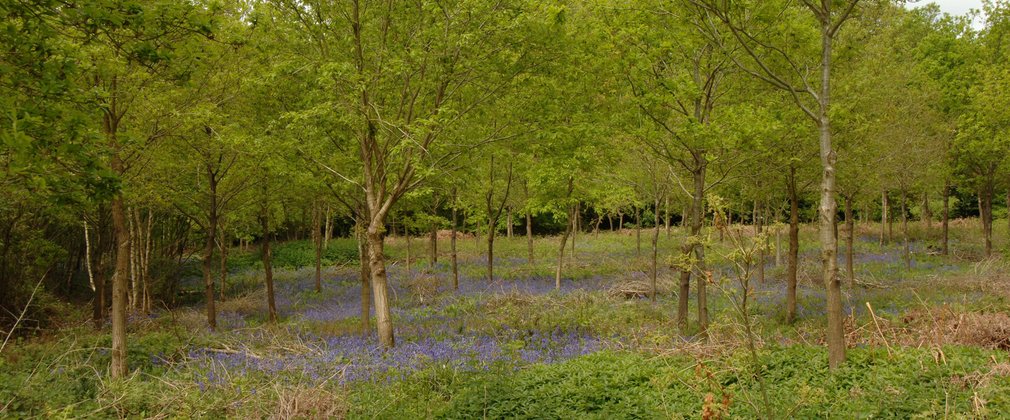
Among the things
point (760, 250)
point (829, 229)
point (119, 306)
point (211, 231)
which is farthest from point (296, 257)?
point (760, 250)

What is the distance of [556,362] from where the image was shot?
9.23m

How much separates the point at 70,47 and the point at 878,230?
41066mm

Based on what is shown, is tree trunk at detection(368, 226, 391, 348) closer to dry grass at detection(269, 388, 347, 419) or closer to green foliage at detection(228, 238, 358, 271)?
dry grass at detection(269, 388, 347, 419)

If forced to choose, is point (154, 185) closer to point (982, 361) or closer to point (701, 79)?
point (701, 79)

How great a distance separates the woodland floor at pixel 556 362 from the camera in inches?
238

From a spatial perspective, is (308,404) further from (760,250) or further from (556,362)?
(760,250)

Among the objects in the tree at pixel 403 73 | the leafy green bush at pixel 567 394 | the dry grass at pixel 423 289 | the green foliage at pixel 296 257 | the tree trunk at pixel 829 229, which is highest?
the tree at pixel 403 73

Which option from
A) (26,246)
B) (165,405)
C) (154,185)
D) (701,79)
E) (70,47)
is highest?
(701,79)

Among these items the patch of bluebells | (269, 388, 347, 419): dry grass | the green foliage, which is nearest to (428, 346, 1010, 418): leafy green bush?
the patch of bluebells

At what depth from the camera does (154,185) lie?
41.4ft

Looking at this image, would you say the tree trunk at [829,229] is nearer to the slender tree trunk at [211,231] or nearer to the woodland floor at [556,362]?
the woodland floor at [556,362]

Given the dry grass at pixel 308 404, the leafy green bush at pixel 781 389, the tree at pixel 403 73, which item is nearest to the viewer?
the leafy green bush at pixel 781 389

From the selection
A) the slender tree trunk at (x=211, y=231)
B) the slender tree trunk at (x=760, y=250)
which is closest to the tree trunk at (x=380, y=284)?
the slender tree trunk at (x=211, y=231)

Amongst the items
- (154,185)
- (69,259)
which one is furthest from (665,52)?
(69,259)
